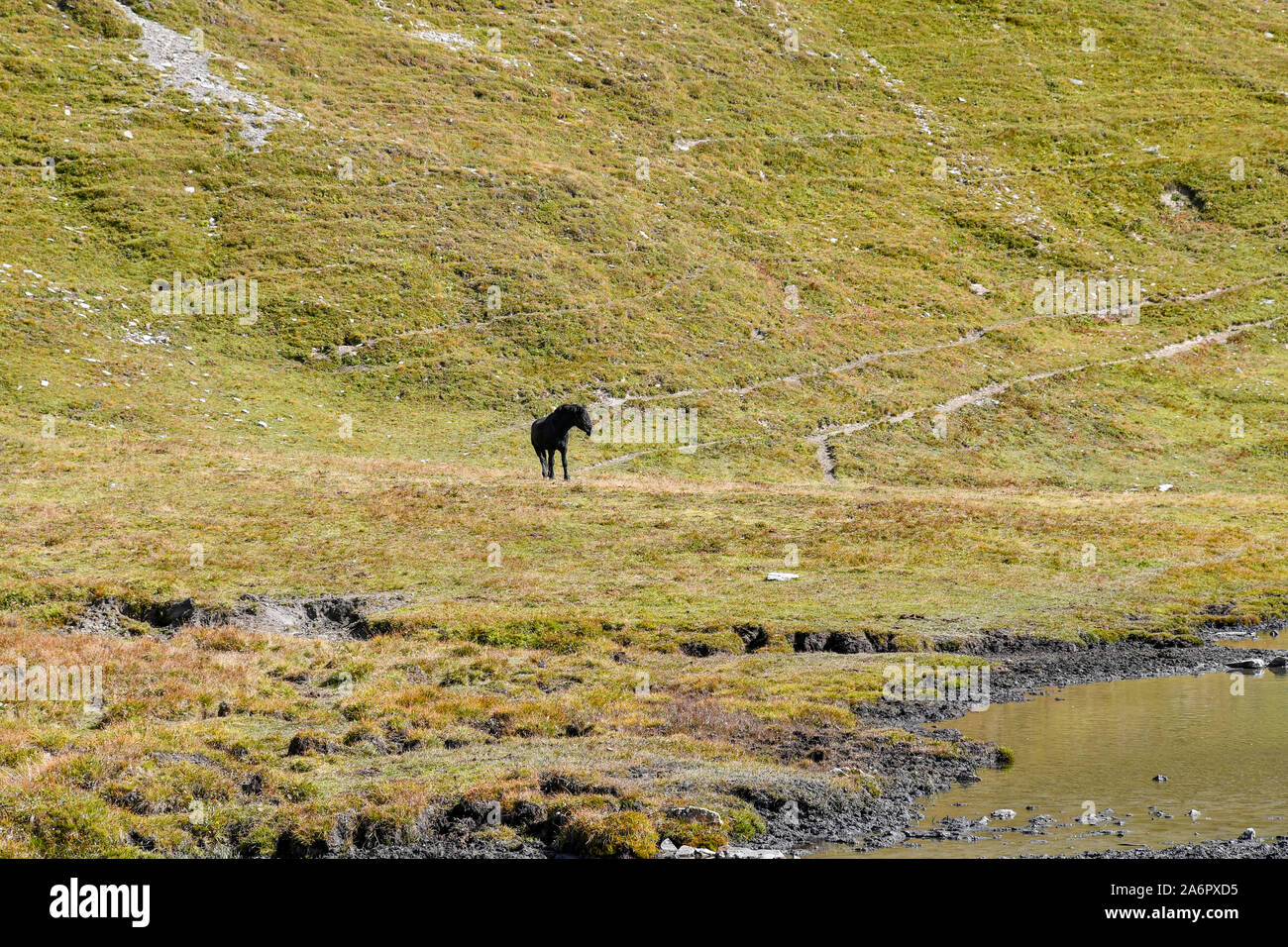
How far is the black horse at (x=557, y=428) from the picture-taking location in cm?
4522

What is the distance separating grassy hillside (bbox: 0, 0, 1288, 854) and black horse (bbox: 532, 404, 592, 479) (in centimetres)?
263

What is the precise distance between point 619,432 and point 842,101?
2647 inches

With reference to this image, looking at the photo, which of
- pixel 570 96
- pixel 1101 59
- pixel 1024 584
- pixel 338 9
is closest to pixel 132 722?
pixel 1024 584

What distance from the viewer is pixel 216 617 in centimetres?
2780

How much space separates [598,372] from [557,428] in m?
20.0

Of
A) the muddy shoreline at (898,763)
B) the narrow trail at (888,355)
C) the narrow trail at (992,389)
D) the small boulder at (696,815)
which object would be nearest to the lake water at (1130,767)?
the muddy shoreline at (898,763)

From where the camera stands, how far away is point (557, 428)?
46812 mm

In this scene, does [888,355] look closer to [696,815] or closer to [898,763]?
[898,763]

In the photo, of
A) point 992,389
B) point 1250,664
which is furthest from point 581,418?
point 992,389

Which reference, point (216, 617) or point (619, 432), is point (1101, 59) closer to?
point (619, 432)

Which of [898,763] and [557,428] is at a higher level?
[557,428]

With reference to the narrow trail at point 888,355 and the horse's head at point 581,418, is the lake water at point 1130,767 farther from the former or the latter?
the narrow trail at point 888,355

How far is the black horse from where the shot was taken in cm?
4522

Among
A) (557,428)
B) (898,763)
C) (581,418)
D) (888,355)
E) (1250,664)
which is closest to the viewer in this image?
(898,763)
